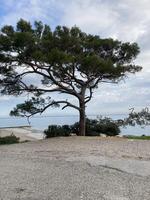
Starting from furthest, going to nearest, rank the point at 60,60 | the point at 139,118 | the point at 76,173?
the point at 139,118, the point at 60,60, the point at 76,173

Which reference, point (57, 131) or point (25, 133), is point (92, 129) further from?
point (25, 133)

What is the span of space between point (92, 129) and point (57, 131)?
6.68ft

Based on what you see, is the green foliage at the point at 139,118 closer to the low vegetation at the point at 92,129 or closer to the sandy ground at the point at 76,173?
the low vegetation at the point at 92,129

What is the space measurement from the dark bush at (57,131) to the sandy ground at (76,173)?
620 cm

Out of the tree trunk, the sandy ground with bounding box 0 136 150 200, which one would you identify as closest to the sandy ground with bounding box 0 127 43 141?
the tree trunk

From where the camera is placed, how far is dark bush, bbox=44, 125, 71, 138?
20875 millimetres

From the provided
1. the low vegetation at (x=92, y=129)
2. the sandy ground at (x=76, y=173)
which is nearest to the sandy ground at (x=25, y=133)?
the low vegetation at (x=92, y=129)

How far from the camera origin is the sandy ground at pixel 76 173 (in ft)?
24.7

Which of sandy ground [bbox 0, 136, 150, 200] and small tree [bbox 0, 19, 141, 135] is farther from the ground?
small tree [bbox 0, 19, 141, 135]

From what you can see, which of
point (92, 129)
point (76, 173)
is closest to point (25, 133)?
point (92, 129)

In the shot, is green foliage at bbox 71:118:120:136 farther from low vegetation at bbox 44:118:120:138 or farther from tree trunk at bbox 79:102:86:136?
tree trunk at bbox 79:102:86:136

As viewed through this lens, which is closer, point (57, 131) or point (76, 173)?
point (76, 173)

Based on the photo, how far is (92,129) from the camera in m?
22.2

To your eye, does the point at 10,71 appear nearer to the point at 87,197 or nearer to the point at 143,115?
the point at 143,115
